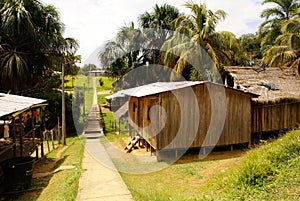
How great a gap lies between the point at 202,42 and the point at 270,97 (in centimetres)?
630

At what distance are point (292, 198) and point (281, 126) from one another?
883 centimetres

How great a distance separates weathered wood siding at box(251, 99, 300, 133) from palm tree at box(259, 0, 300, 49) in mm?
12606

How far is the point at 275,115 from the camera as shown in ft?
38.8

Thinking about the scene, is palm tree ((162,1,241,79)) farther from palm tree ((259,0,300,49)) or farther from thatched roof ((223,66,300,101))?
palm tree ((259,0,300,49))

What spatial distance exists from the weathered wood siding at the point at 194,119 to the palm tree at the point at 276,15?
14897 millimetres

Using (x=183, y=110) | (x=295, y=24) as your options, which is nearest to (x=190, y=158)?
(x=183, y=110)

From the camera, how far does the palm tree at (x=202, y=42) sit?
16.2 m

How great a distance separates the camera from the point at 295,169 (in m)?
5.08

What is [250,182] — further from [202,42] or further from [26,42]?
[26,42]

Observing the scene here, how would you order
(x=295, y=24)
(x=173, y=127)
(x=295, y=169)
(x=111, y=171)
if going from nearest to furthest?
(x=295, y=169), (x=111, y=171), (x=173, y=127), (x=295, y=24)

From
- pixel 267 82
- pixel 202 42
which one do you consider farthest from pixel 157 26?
pixel 267 82

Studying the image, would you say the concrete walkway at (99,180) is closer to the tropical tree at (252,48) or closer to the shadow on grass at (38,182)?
the shadow on grass at (38,182)

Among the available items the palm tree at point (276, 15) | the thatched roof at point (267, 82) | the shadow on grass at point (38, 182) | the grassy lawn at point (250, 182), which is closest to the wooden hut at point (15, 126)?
the shadow on grass at point (38, 182)

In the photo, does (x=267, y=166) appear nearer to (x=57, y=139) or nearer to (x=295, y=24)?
(x=57, y=139)
